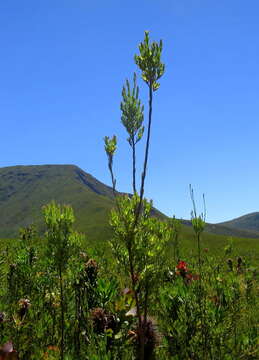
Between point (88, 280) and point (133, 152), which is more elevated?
point (133, 152)

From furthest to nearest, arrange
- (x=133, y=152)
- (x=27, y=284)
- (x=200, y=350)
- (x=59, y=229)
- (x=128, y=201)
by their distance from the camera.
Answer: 1. (x=27, y=284)
2. (x=200, y=350)
3. (x=59, y=229)
4. (x=128, y=201)
5. (x=133, y=152)

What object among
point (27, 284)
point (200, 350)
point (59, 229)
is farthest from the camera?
point (27, 284)

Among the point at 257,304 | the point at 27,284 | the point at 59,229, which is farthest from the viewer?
the point at 257,304

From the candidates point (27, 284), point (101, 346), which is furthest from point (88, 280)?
point (27, 284)

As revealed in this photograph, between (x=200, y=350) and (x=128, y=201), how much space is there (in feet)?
7.02

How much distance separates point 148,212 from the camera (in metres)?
2.79

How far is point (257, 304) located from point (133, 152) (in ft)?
23.9

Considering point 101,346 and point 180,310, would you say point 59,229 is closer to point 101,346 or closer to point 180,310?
point 101,346

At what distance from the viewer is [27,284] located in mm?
5543

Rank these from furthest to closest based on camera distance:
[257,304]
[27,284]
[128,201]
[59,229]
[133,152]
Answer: [257,304], [27,284], [59,229], [128,201], [133,152]

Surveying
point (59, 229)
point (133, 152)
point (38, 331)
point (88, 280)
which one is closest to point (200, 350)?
point (88, 280)

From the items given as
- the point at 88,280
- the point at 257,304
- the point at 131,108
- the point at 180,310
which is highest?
the point at 131,108

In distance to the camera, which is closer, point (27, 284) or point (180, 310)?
point (180, 310)

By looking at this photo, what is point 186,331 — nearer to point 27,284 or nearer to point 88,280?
point 88,280
